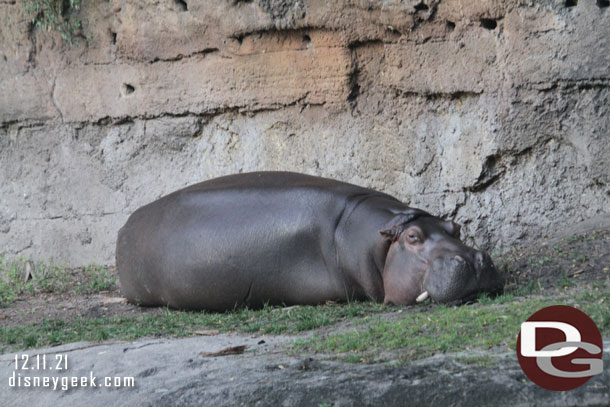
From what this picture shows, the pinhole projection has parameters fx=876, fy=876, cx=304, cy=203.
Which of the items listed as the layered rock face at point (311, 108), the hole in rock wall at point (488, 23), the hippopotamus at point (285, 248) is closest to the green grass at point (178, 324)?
the hippopotamus at point (285, 248)

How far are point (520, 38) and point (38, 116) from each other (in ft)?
15.4

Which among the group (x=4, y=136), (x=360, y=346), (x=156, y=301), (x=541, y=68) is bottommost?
(x=156, y=301)

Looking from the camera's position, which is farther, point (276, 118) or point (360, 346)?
point (276, 118)

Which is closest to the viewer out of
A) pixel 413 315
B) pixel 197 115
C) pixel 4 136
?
pixel 413 315

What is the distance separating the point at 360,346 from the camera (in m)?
4.27

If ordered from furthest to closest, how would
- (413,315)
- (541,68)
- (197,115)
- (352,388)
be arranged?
(197,115)
(541,68)
(413,315)
(352,388)

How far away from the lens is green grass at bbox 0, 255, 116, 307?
7559 millimetres

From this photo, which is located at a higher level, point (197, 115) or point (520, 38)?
point (520, 38)

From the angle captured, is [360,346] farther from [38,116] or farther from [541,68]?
[38,116]

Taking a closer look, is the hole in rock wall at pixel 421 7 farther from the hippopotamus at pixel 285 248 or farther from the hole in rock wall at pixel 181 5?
the hole in rock wall at pixel 181 5

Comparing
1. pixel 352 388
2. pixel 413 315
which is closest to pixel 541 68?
pixel 413 315
